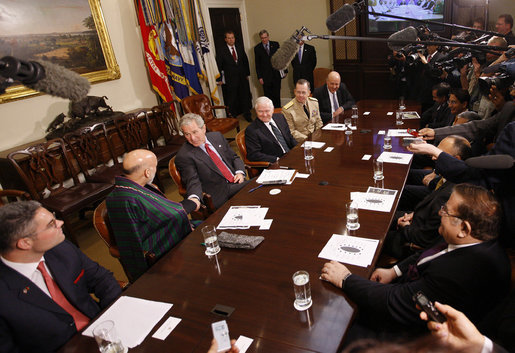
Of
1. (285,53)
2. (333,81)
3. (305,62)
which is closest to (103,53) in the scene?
(333,81)

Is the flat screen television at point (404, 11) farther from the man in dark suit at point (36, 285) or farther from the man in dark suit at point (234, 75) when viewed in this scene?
the man in dark suit at point (36, 285)

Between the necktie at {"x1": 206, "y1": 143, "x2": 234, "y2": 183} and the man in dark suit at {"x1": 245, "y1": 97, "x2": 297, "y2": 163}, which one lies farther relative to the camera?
the man in dark suit at {"x1": 245, "y1": 97, "x2": 297, "y2": 163}

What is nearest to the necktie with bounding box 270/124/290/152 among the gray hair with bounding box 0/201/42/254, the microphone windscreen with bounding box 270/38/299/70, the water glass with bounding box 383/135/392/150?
the water glass with bounding box 383/135/392/150

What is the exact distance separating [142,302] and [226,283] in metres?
0.40

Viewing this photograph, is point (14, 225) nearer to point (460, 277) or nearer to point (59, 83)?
point (59, 83)

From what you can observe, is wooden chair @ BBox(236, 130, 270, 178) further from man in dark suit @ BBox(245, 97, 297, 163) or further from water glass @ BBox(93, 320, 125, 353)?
water glass @ BBox(93, 320, 125, 353)

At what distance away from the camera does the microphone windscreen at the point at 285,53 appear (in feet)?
7.35

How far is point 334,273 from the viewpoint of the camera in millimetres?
1598

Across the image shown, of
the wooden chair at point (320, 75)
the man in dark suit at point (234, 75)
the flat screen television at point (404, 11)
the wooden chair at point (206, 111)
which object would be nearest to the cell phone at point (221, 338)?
the wooden chair at point (206, 111)

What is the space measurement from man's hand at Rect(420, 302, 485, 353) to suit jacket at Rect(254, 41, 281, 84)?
7.00m

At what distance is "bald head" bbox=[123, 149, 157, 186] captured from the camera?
229 centimetres

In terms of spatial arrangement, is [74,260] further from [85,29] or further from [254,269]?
[85,29]

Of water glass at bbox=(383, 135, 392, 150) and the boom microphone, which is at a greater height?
the boom microphone

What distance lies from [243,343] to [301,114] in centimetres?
342
